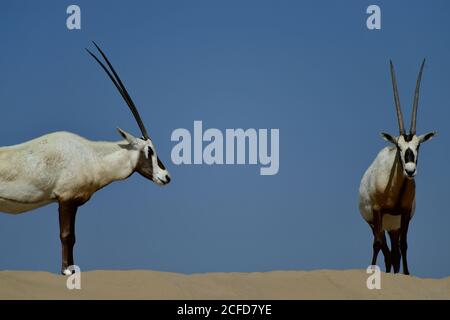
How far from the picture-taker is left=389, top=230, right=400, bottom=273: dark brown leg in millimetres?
14586

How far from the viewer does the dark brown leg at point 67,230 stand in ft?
36.8

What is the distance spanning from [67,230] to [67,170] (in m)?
0.84

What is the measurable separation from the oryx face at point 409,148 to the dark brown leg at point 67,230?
4.83 meters

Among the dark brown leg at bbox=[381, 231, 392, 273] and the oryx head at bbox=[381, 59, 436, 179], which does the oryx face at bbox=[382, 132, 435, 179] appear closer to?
the oryx head at bbox=[381, 59, 436, 179]

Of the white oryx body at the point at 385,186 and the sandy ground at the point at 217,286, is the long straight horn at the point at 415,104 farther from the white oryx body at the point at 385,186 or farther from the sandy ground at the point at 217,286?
the sandy ground at the point at 217,286

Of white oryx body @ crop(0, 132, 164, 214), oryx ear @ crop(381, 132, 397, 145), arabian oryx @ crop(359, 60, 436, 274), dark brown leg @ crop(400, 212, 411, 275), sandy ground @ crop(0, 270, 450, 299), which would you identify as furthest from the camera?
dark brown leg @ crop(400, 212, 411, 275)

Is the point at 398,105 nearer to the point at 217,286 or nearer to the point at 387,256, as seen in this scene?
the point at 387,256

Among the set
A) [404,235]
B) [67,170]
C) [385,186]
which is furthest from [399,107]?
[67,170]

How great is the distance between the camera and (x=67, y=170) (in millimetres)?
11547

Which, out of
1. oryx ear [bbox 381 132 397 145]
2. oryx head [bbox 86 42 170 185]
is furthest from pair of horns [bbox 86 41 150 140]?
oryx ear [bbox 381 132 397 145]

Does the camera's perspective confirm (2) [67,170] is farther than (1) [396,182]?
No

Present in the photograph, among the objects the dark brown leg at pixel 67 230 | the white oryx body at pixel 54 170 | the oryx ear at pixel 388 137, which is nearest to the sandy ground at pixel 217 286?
the dark brown leg at pixel 67 230

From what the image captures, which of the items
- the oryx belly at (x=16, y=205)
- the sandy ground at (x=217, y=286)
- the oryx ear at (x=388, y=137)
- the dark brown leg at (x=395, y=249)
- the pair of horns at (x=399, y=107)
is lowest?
the sandy ground at (x=217, y=286)
